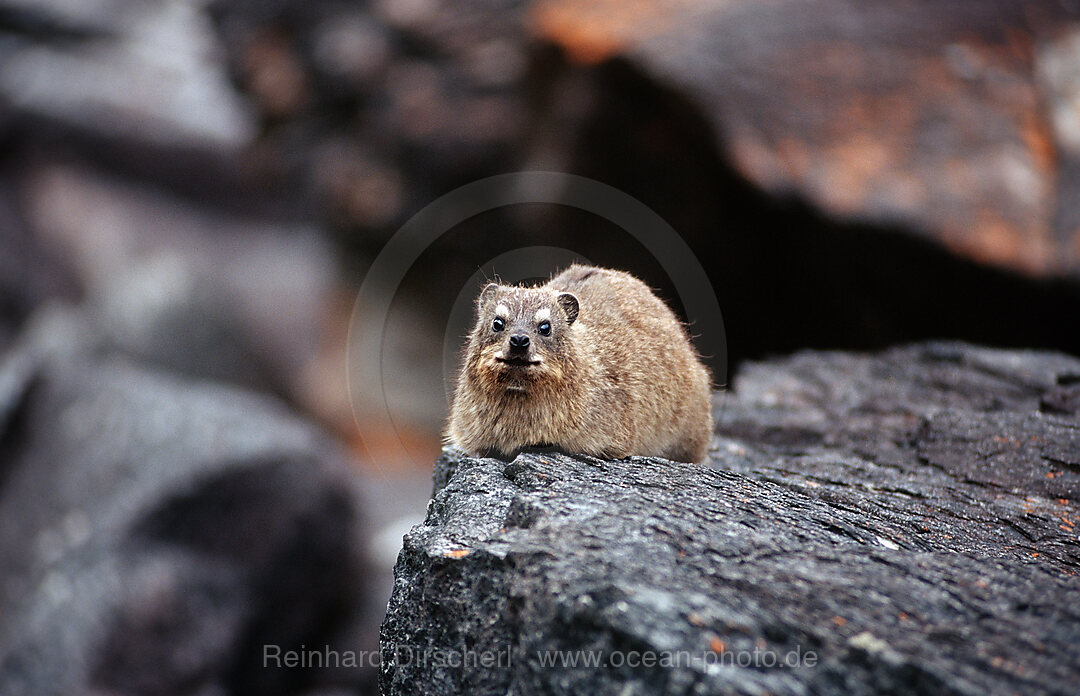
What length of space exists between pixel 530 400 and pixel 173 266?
536 inches

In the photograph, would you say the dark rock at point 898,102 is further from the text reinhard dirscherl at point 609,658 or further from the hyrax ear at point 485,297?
the text reinhard dirscherl at point 609,658

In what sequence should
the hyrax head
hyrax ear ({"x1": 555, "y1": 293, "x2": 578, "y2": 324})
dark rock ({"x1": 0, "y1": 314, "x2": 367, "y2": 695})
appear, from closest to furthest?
1. the hyrax head
2. hyrax ear ({"x1": 555, "y1": 293, "x2": 578, "y2": 324})
3. dark rock ({"x1": 0, "y1": 314, "x2": 367, "y2": 695})

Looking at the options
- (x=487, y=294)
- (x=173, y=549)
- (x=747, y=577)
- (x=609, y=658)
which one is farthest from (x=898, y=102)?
(x=173, y=549)

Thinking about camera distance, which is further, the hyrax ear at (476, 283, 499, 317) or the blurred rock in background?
the blurred rock in background

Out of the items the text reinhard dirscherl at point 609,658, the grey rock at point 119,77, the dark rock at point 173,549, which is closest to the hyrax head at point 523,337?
the text reinhard dirscherl at point 609,658

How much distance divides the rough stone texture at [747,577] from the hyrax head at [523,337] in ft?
1.83

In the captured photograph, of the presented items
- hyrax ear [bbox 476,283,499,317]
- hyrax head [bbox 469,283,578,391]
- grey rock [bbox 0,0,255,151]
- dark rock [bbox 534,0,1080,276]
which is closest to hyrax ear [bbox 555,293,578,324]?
hyrax head [bbox 469,283,578,391]

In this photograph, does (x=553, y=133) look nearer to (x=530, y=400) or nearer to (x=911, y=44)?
(x=911, y=44)

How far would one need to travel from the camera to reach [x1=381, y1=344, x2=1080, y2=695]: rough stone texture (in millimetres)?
3123

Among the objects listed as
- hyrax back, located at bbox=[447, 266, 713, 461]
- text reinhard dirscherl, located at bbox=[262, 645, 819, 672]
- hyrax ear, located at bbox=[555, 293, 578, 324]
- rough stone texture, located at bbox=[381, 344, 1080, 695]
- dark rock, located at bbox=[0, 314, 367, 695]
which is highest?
hyrax ear, located at bbox=[555, 293, 578, 324]

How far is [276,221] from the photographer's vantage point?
58.1 ft

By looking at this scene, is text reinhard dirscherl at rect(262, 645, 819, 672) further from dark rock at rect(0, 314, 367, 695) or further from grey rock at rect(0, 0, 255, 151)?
grey rock at rect(0, 0, 255, 151)

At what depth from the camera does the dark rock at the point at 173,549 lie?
328 inches

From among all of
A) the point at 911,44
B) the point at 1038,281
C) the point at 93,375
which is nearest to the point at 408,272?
the point at 93,375
